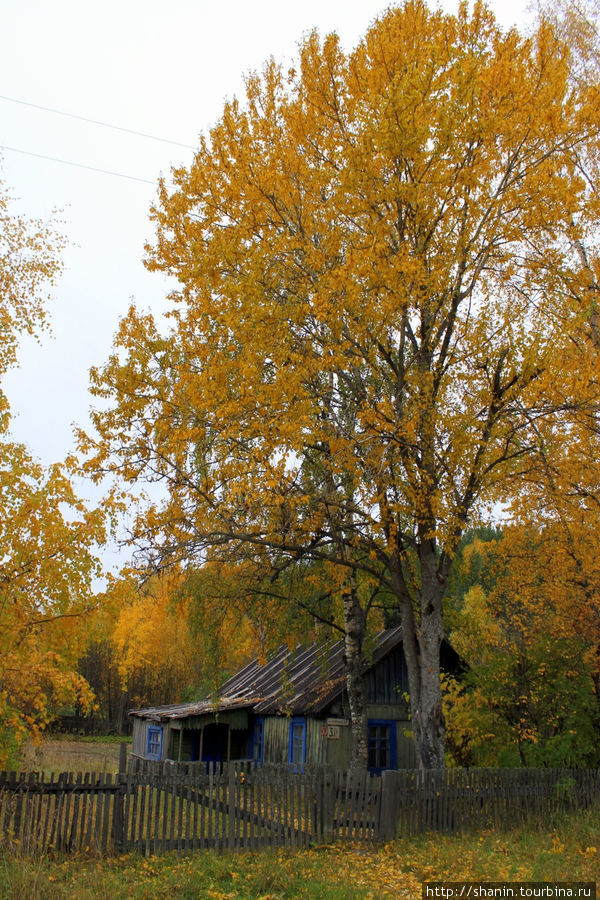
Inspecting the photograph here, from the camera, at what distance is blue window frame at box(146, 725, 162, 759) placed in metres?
28.0

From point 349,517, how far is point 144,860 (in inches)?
276

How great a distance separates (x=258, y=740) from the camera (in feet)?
79.0

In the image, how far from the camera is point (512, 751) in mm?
15766

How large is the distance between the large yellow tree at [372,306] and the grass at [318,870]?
7.39 feet

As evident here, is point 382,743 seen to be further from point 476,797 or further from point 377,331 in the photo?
point 377,331

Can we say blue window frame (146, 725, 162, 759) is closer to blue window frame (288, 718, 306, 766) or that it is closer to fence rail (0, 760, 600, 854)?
blue window frame (288, 718, 306, 766)

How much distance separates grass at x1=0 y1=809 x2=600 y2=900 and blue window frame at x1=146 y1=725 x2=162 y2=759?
18.9m

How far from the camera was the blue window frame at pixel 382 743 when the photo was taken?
68.4 ft

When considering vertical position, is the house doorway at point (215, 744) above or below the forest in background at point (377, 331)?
below

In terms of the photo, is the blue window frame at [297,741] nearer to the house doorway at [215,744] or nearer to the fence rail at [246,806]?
the house doorway at [215,744]

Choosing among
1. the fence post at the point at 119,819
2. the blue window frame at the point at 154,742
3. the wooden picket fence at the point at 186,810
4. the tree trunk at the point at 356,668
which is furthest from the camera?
the blue window frame at the point at 154,742

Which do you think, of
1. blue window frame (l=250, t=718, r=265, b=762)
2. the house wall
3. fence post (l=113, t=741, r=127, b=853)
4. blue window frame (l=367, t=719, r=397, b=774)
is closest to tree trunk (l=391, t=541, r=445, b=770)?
fence post (l=113, t=741, r=127, b=853)

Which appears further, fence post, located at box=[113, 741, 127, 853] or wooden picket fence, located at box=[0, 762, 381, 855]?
fence post, located at box=[113, 741, 127, 853]

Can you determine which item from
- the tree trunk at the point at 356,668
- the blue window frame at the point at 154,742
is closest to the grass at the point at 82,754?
the blue window frame at the point at 154,742
